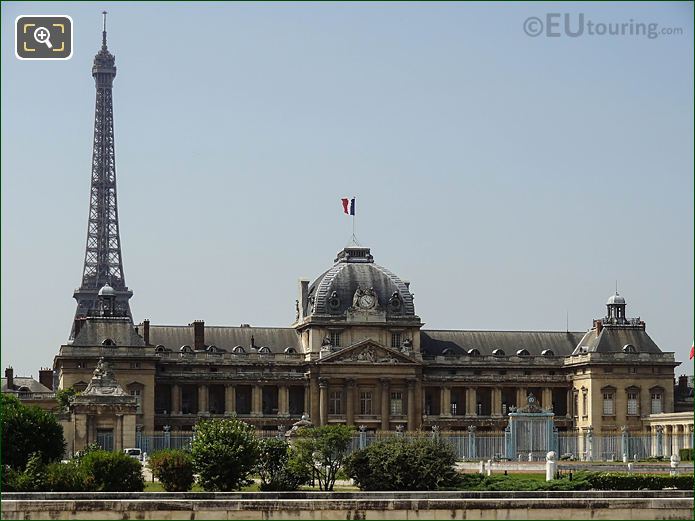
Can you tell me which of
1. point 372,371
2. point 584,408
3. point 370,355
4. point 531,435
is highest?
point 370,355

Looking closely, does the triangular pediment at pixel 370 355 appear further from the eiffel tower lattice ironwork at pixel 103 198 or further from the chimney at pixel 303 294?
the eiffel tower lattice ironwork at pixel 103 198

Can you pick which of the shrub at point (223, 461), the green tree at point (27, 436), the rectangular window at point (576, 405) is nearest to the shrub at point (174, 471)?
the shrub at point (223, 461)

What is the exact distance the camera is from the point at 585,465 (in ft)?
282

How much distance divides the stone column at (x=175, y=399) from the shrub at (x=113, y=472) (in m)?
56.8

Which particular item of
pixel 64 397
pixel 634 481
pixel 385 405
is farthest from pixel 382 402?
pixel 634 481

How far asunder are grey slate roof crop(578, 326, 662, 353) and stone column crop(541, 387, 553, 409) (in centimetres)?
396

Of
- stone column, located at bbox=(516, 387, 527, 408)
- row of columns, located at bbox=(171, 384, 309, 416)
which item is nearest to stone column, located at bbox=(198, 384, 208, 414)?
row of columns, located at bbox=(171, 384, 309, 416)

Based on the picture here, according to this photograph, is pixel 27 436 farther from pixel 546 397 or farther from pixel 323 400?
pixel 546 397

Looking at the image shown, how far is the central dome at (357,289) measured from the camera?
4843 inches

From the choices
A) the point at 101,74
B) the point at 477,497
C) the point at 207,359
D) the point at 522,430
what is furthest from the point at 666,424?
the point at 101,74

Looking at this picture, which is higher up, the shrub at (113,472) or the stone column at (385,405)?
the stone column at (385,405)

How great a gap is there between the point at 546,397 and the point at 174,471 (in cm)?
6299

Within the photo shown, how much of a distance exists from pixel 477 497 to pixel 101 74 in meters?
142

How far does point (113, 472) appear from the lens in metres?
62.8
